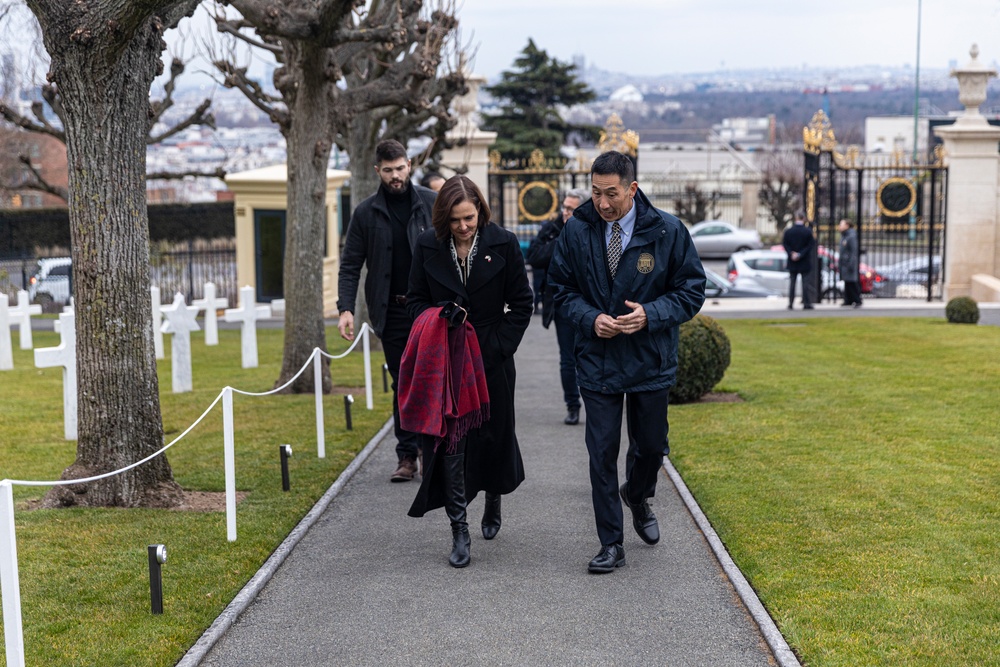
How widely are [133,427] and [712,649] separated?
4184 mm

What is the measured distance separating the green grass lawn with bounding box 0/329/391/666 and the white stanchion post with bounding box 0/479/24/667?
1.69 feet

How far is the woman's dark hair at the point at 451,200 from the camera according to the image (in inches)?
250

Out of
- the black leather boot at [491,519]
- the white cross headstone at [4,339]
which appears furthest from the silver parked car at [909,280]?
the black leather boot at [491,519]

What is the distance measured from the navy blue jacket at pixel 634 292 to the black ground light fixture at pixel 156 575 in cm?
220

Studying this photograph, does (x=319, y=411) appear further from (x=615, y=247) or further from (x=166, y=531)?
(x=615, y=247)

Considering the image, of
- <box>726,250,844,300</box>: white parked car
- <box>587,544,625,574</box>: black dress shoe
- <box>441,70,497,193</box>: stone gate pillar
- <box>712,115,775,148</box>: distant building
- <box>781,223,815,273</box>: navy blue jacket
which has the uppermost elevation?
<box>712,115,775,148</box>: distant building

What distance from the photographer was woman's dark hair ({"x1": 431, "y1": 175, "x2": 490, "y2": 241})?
6.34m

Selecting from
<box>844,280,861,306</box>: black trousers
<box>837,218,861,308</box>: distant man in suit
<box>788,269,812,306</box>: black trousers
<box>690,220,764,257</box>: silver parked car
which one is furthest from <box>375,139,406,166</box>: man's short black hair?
<box>690,220,764,257</box>: silver parked car

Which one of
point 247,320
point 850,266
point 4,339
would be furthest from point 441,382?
point 850,266

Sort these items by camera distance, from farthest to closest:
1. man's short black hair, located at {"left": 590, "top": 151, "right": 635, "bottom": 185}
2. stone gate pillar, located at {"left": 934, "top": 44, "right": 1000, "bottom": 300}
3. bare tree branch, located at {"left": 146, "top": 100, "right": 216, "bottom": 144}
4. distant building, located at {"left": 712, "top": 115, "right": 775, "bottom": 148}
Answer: distant building, located at {"left": 712, "top": 115, "right": 775, "bottom": 148}, stone gate pillar, located at {"left": 934, "top": 44, "right": 1000, "bottom": 300}, bare tree branch, located at {"left": 146, "top": 100, "right": 216, "bottom": 144}, man's short black hair, located at {"left": 590, "top": 151, "right": 635, "bottom": 185}

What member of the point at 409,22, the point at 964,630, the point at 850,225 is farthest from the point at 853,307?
the point at 964,630

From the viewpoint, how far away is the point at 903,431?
9.81 m

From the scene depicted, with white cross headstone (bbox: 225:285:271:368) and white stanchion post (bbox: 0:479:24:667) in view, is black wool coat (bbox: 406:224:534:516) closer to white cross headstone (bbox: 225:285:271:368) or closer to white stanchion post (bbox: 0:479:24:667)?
white stanchion post (bbox: 0:479:24:667)

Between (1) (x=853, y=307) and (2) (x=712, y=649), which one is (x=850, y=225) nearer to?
(1) (x=853, y=307)
